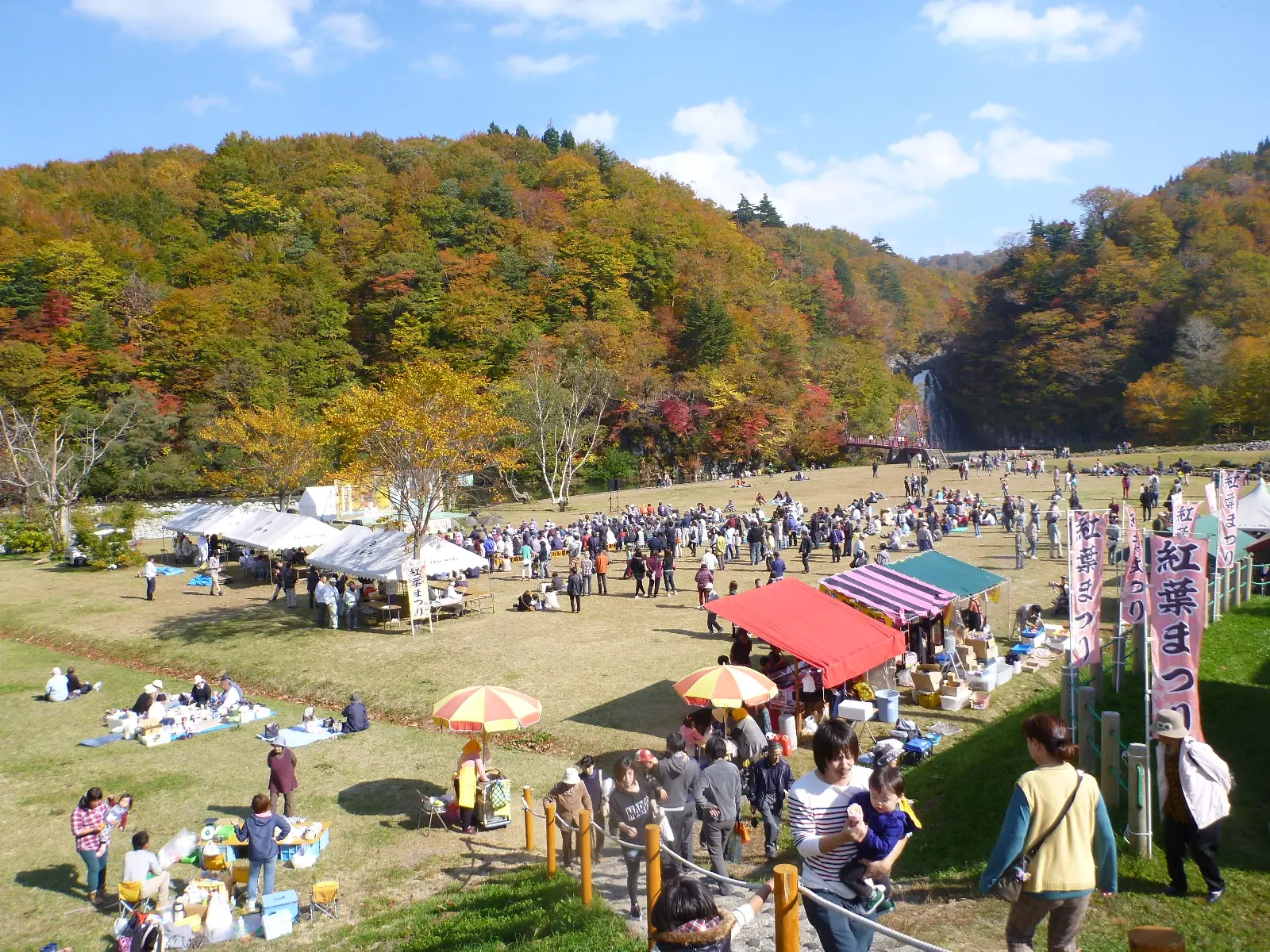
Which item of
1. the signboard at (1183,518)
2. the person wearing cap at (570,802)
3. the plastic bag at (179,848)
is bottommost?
the plastic bag at (179,848)

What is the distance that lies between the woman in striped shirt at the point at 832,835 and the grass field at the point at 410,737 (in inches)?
74.4

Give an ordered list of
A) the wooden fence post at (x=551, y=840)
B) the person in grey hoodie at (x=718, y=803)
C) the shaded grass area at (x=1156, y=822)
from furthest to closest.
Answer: the wooden fence post at (x=551, y=840)
the person in grey hoodie at (x=718, y=803)
the shaded grass area at (x=1156, y=822)

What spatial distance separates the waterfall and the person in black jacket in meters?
72.2

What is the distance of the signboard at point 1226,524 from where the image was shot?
12.9m

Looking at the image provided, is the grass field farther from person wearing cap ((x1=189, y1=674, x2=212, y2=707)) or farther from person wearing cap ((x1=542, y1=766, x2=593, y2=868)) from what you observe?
person wearing cap ((x1=542, y1=766, x2=593, y2=868))

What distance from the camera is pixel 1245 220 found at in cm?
6550

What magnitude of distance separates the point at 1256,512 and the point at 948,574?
26.8ft

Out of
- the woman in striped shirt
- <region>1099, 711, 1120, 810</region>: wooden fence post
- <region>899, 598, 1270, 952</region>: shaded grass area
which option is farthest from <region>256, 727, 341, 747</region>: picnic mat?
<region>1099, 711, 1120, 810</region>: wooden fence post

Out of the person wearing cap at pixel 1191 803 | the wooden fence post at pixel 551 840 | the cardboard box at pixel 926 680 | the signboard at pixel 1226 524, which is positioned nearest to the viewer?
the person wearing cap at pixel 1191 803

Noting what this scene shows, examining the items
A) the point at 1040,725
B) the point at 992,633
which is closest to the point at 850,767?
the point at 1040,725

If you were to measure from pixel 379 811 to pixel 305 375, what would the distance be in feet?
154

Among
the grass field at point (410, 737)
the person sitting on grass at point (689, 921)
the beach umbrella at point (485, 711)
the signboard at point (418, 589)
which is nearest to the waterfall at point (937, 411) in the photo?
the grass field at point (410, 737)

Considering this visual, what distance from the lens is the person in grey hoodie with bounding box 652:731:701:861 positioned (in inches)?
252

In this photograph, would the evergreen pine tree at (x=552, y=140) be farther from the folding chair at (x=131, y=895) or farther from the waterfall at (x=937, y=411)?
the folding chair at (x=131, y=895)
